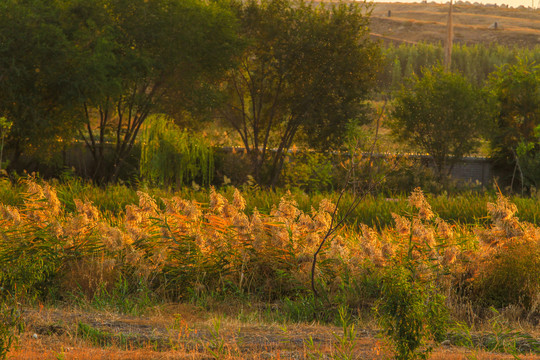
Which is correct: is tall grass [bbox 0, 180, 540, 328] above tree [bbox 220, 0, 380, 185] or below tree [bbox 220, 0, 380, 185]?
below

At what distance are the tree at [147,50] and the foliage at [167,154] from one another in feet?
4.53

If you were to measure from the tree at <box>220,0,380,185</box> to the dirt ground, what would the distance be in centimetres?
1182

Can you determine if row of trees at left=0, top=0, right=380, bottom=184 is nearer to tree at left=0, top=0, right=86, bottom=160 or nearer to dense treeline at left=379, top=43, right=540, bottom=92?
tree at left=0, top=0, right=86, bottom=160

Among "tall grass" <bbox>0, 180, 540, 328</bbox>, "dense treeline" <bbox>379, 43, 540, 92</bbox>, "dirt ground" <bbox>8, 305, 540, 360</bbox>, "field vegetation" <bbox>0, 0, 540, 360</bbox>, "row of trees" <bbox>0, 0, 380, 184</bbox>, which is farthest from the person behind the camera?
"dense treeline" <bbox>379, 43, 540, 92</bbox>

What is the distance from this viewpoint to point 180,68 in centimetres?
1559

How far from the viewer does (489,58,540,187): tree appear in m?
17.6

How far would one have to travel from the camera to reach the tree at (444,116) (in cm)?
1780

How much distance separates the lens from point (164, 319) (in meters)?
4.86

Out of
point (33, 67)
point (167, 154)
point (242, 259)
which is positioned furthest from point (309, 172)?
point (242, 259)

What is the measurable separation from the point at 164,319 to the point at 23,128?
32.2ft

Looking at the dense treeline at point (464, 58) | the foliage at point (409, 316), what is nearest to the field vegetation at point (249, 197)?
the foliage at point (409, 316)

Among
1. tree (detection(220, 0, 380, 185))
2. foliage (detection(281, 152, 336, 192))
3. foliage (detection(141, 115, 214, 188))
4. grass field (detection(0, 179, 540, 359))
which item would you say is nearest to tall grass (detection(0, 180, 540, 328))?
grass field (detection(0, 179, 540, 359))

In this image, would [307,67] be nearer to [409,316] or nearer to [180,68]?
[180,68]

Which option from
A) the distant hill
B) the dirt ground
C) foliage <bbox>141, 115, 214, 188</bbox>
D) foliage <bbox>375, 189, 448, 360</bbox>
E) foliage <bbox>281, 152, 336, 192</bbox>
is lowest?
foliage <bbox>281, 152, 336, 192</bbox>
